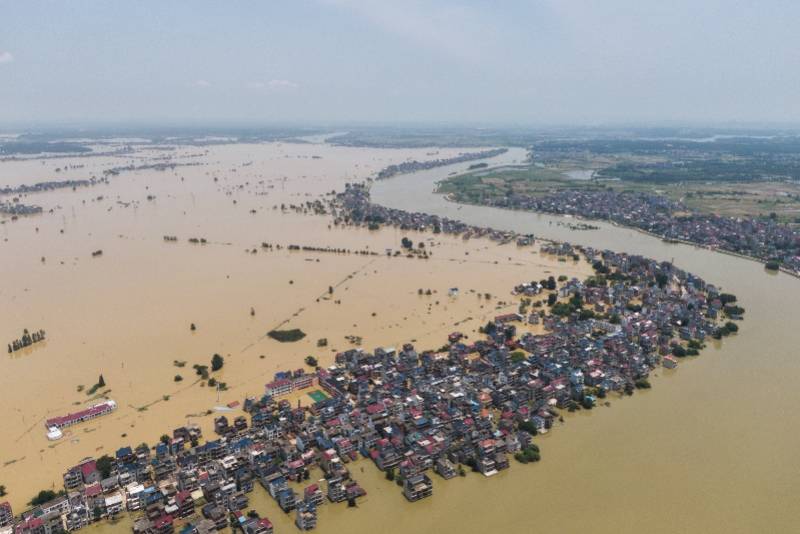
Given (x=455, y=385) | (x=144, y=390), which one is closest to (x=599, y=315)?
(x=455, y=385)

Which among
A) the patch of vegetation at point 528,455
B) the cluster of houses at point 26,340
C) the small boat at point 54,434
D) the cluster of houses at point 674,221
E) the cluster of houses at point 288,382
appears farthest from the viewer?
the cluster of houses at point 674,221

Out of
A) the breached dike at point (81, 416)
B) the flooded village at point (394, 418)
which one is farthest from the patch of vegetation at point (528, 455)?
the breached dike at point (81, 416)

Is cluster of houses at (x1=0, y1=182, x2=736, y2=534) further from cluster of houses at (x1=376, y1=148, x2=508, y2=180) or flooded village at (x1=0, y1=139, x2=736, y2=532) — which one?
cluster of houses at (x1=376, y1=148, x2=508, y2=180)

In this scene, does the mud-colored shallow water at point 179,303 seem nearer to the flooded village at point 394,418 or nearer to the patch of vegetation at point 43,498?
the patch of vegetation at point 43,498

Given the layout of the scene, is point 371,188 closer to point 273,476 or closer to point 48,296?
point 48,296

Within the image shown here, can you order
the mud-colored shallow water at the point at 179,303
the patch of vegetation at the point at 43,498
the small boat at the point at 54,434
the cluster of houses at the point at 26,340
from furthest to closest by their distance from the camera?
1. the cluster of houses at the point at 26,340
2. the mud-colored shallow water at the point at 179,303
3. the small boat at the point at 54,434
4. the patch of vegetation at the point at 43,498

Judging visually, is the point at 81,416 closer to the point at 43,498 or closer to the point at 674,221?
the point at 43,498
